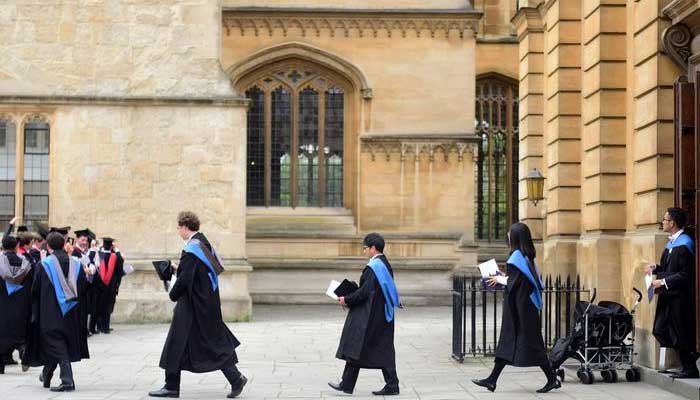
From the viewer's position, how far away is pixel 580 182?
18922mm

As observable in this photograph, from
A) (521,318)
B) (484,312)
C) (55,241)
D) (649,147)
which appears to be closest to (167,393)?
(55,241)

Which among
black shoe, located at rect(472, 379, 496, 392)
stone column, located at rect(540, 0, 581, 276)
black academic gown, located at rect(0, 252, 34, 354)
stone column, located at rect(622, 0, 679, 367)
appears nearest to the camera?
black shoe, located at rect(472, 379, 496, 392)

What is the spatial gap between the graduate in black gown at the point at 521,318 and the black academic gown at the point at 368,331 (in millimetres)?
1025

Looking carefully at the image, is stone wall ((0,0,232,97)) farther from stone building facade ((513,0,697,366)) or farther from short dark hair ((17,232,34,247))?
short dark hair ((17,232,34,247))

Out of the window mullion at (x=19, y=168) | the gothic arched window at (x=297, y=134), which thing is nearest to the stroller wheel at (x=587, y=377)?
the window mullion at (x=19, y=168)

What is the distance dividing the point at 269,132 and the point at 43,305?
1875cm

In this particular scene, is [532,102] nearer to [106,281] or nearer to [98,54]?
[106,281]

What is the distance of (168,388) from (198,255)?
4.36 ft

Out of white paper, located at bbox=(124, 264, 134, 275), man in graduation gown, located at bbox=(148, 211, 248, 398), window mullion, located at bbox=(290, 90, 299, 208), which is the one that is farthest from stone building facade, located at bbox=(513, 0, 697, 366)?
window mullion, located at bbox=(290, 90, 299, 208)

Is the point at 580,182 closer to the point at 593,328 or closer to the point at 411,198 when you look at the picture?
the point at 593,328

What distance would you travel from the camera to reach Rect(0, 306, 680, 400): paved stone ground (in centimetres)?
1351

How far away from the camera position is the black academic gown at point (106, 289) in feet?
72.1

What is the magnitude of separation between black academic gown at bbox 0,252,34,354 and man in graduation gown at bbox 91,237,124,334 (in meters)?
5.89

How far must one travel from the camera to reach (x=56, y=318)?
13906mm
